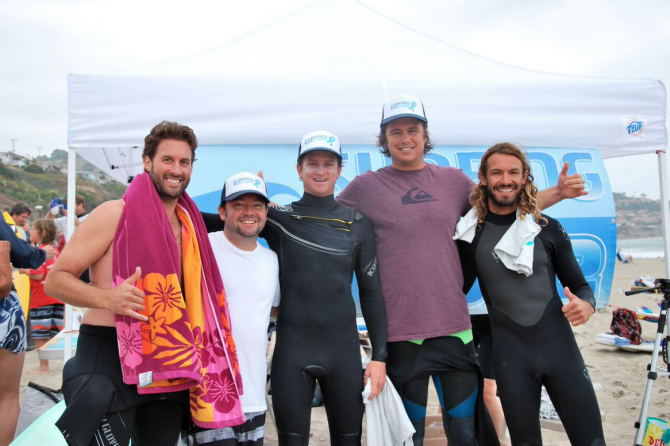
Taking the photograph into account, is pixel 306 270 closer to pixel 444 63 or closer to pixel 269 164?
pixel 269 164

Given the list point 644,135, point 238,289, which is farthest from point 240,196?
point 644,135

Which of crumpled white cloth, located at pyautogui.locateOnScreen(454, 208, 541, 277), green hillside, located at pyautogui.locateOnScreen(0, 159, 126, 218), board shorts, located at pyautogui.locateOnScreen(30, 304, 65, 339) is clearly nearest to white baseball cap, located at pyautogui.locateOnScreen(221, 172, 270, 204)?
crumpled white cloth, located at pyautogui.locateOnScreen(454, 208, 541, 277)

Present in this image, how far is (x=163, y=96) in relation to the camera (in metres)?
2.99

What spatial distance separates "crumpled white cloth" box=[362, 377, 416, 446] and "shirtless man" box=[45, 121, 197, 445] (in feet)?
2.67

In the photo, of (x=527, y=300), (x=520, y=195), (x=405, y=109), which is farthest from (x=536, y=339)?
(x=405, y=109)

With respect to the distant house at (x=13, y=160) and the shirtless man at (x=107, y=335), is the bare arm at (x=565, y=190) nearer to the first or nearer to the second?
the shirtless man at (x=107, y=335)

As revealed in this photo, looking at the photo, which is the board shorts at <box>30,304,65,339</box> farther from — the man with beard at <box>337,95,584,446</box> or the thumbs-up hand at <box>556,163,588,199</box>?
the thumbs-up hand at <box>556,163,588,199</box>

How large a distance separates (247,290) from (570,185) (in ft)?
5.20

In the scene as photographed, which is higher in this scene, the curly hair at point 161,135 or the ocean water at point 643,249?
the curly hair at point 161,135

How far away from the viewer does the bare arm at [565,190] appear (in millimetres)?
2187

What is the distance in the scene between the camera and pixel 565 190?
7.35 feet

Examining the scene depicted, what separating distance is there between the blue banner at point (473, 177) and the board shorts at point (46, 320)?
11.1ft

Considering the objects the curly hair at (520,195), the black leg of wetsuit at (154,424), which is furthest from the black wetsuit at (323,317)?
the curly hair at (520,195)

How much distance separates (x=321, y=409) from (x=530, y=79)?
3.16 metres
